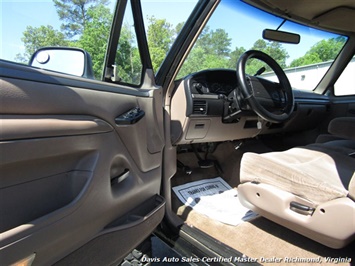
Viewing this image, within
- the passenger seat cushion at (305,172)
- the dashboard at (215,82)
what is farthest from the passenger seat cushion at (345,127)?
the dashboard at (215,82)

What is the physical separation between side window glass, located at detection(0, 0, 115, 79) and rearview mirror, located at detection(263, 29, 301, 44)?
4.49 feet

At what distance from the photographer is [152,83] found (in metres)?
1.44

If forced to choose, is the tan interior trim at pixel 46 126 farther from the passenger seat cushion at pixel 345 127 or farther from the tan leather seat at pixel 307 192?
the passenger seat cushion at pixel 345 127

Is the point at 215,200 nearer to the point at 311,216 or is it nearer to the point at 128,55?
the point at 311,216

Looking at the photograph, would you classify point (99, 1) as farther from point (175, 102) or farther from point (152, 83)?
point (175, 102)

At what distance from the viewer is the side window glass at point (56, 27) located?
35.0 inches

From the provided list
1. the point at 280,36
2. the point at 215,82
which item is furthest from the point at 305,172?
the point at 280,36

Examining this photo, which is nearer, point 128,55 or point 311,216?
point 311,216

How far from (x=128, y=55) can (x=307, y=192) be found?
113cm

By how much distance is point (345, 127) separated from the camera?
1688 mm

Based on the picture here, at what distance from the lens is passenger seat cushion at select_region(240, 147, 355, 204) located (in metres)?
1.15

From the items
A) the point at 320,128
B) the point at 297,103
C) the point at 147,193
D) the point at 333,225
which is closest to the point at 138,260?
the point at 147,193

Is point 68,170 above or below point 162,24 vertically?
below

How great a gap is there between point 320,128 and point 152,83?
93.1 inches
